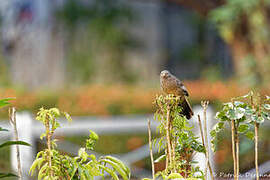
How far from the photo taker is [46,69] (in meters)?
10.7

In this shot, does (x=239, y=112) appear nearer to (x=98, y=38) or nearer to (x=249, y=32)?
(x=249, y=32)

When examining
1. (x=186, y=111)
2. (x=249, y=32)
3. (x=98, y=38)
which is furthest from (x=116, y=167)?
(x=98, y=38)

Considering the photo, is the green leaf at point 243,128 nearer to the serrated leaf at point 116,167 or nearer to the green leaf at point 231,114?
the green leaf at point 231,114

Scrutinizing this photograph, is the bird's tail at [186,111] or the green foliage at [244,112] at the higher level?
the bird's tail at [186,111]

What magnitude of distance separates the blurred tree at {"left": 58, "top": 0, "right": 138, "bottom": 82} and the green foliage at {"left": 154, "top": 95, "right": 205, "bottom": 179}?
919cm

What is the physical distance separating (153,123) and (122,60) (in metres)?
5.73

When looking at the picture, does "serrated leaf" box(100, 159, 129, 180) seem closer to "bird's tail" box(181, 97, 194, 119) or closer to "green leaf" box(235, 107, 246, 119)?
"bird's tail" box(181, 97, 194, 119)

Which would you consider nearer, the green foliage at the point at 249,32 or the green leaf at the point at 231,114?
the green leaf at the point at 231,114

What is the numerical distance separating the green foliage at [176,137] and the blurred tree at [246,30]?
6.10m

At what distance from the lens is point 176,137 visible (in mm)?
1494

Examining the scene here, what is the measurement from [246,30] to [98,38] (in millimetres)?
4096

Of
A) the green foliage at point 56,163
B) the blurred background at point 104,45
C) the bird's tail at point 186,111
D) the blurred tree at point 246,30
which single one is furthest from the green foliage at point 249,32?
the green foliage at point 56,163

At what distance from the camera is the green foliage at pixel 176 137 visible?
4.68 ft

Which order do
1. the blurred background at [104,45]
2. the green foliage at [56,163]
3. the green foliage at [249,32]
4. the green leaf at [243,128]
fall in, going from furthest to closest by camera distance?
the blurred background at [104,45] → the green foliage at [249,32] → the green leaf at [243,128] → the green foliage at [56,163]
